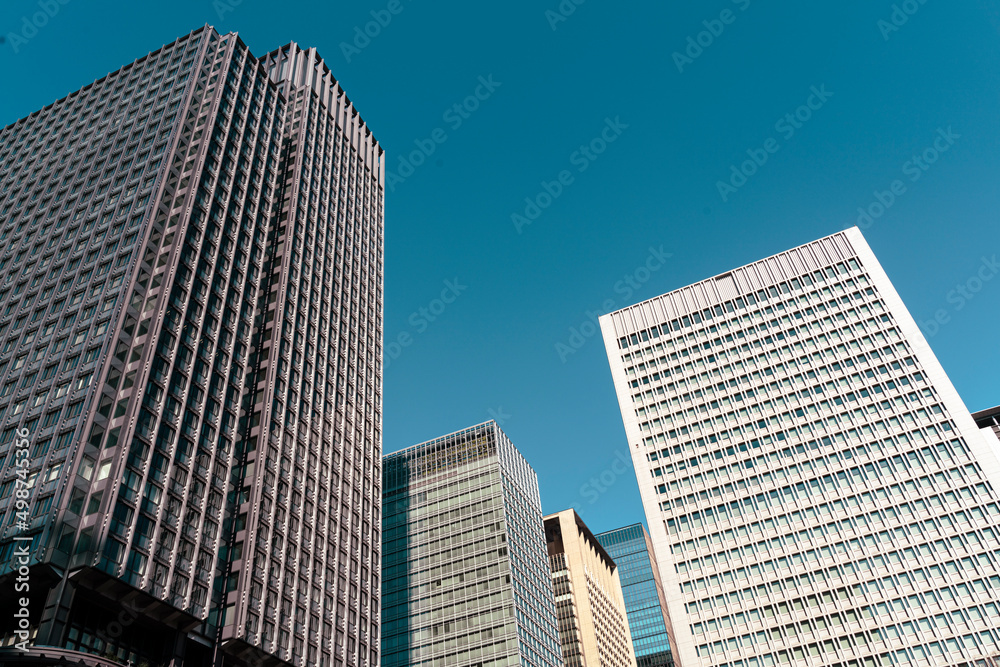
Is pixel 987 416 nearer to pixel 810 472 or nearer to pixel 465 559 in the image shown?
pixel 810 472

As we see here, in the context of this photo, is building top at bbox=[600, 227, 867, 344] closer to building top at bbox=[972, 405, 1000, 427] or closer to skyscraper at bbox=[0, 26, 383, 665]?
building top at bbox=[972, 405, 1000, 427]

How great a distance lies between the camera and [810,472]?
341ft

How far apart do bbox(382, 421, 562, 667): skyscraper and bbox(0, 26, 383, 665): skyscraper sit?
32772 millimetres

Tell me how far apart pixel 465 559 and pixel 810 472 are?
53.9 m

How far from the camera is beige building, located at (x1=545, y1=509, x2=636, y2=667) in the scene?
490 feet

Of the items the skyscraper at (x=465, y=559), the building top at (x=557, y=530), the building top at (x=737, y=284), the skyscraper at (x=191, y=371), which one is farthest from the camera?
the building top at (x=557, y=530)

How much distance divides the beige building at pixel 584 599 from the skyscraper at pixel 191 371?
243 feet

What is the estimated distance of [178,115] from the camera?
9075 cm

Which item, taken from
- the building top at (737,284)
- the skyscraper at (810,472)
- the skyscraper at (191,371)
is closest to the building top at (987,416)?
the skyscraper at (810,472)

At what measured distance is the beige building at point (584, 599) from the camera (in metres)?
149

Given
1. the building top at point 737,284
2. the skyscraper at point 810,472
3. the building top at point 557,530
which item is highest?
the building top at point 737,284

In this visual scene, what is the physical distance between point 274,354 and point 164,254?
49.8 feet

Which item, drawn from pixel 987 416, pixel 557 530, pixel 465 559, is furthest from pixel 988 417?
pixel 557 530

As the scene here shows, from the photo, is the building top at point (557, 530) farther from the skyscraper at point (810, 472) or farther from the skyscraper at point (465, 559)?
the skyscraper at point (810, 472)
